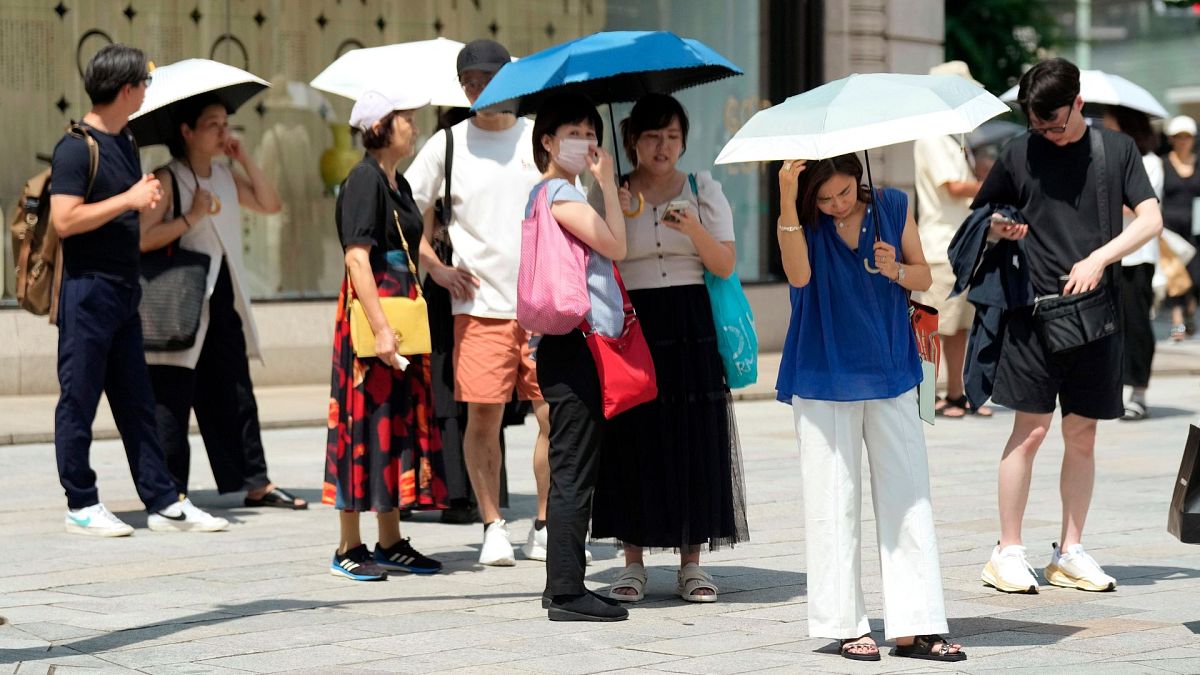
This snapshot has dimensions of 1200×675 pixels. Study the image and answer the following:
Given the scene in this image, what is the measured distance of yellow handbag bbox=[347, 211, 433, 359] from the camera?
A: 7590mm

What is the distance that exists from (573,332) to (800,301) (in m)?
0.88

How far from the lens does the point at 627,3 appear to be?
59.3ft

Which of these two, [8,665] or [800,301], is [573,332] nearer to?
[800,301]

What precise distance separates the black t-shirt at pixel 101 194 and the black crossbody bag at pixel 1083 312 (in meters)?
4.12

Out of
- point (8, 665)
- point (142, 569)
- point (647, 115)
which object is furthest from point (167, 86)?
point (8, 665)

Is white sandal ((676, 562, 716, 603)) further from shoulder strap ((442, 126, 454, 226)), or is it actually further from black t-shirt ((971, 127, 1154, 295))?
shoulder strap ((442, 126, 454, 226))

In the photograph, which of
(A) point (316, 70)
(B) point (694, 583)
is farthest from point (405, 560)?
(A) point (316, 70)

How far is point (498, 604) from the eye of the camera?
280 inches

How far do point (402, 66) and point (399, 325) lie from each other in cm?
177

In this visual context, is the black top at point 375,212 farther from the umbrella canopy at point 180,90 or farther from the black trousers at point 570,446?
the umbrella canopy at point 180,90

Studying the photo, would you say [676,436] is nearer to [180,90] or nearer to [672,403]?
[672,403]

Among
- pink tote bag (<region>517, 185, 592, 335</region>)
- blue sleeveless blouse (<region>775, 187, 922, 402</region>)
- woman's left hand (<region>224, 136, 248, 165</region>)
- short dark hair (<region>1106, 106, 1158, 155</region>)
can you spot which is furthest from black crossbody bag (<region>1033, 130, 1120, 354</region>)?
woman's left hand (<region>224, 136, 248, 165</region>)

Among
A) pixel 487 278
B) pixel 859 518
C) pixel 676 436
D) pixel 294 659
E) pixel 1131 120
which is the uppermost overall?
pixel 1131 120

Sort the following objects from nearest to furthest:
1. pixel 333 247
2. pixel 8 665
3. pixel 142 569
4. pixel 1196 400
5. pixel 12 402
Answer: pixel 8 665 → pixel 142 569 → pixel 12 402 → pixel 1196 400 → pixel 333 247
